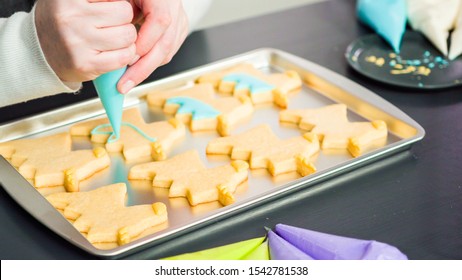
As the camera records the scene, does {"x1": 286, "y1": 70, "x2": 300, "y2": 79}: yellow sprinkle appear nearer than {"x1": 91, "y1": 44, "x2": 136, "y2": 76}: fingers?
No

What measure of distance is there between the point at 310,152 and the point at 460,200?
0.65ft

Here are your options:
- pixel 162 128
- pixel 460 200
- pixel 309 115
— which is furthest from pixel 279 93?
pixel 460 200

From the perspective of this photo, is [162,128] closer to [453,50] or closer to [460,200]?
[460,200]

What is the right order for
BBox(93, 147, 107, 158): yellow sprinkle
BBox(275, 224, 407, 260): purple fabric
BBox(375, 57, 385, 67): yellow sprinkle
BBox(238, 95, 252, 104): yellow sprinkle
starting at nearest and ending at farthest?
BBox(275, 224, 407, 260): purple fabric → BBox(93, 147, 107, 158): yellow sprinkle → BBox(238, 95, 252, 104): yellow sprinkle → BBox(375, 57, 385, 67): yellow sprinkle

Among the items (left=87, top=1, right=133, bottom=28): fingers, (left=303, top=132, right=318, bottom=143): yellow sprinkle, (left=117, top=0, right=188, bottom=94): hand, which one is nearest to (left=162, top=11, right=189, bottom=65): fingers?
(left=117, top=0, right=188, bottom=94): hand

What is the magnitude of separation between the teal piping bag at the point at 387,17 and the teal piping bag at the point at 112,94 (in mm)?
539

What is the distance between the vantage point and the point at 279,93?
3.37 feet

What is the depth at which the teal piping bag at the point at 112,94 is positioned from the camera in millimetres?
872

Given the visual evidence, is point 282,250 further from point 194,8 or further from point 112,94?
point 194,8

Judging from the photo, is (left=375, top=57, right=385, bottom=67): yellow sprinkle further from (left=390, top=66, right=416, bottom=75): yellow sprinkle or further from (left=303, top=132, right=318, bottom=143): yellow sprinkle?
(left=303, top=132, right=318, bottom=143): yellow sprinkle

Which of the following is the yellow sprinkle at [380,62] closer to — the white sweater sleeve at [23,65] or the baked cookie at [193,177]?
the baked cookie at [193,177]

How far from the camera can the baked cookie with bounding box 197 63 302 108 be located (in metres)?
1.04

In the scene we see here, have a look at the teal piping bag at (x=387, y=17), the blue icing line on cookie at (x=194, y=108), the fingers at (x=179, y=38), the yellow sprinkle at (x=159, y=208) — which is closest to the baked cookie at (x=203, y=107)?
the blue icing line on cookie at (x=194, y=108)

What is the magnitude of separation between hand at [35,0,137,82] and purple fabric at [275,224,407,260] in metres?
0.30
